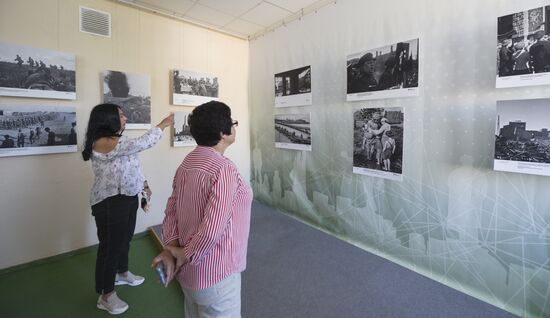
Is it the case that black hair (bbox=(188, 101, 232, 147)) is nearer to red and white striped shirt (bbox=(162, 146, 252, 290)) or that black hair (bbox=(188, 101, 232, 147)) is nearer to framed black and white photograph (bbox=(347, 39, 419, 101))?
red and white striped shirt (bbox=(162, 146, 252, 290))

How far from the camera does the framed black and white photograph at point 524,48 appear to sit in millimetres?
1729

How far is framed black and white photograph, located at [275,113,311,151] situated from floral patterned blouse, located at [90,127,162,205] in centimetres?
195

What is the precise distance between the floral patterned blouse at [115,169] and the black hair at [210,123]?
0.98 m

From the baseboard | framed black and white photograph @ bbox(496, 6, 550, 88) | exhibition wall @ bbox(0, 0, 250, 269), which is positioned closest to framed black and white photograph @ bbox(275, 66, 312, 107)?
exhibition wall @ bbox(0, 0, 250, 269)

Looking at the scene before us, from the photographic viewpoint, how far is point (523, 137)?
1823mm

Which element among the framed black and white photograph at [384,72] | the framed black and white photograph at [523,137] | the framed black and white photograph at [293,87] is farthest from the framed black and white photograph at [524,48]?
the framed black and white photograph at [293,87]

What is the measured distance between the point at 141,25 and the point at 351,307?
12.2 feet

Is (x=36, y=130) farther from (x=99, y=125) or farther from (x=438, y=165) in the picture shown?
(x=438, y=165)

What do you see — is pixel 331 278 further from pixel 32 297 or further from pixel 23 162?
pixel 23 162

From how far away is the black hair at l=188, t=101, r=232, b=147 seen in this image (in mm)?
1158

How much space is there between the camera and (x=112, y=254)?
6.44 ft

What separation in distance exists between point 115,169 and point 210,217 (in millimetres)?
1346

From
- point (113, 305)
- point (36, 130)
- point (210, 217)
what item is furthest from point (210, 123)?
point (36, 130)

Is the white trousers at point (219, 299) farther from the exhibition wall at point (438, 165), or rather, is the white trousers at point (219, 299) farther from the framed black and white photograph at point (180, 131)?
the framed black and white photograph at point (180, 131)
